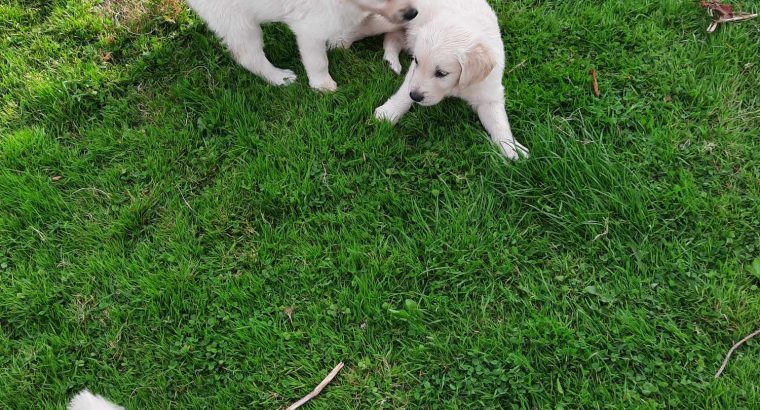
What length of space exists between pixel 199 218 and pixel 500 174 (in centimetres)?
154

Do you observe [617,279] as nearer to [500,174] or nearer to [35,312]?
[500,174]

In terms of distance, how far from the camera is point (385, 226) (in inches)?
107

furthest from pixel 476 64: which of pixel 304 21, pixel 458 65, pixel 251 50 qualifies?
pixel 251 50

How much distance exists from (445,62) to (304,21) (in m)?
0.85

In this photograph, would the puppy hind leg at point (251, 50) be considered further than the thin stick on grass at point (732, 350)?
Yes

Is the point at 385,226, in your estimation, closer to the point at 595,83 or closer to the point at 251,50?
the point at 251,50

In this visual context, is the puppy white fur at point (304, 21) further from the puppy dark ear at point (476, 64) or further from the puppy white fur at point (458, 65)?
the puppy dark ear at point (476, 64)

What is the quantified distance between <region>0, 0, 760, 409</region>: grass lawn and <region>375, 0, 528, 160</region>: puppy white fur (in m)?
0.10

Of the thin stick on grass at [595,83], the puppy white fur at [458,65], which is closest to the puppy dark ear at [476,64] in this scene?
the puppy white fur at [458,65]

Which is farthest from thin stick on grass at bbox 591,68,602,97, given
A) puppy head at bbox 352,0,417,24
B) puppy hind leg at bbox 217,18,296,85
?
puppy hind leg at bbox 217,18,296,85

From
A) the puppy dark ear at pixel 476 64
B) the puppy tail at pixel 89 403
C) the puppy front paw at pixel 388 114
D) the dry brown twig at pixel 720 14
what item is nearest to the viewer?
the puppy tail at pixel 89 403

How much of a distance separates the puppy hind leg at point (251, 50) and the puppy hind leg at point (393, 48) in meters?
0.57

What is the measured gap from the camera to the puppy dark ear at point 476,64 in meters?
2.58

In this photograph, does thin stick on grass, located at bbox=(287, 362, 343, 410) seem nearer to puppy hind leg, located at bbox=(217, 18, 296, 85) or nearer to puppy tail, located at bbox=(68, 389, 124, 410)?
puppy tail, located at bbox=(68, 389, 124, 410)
